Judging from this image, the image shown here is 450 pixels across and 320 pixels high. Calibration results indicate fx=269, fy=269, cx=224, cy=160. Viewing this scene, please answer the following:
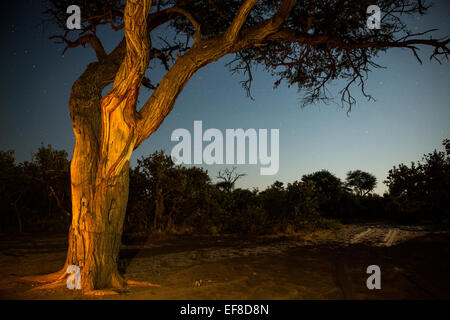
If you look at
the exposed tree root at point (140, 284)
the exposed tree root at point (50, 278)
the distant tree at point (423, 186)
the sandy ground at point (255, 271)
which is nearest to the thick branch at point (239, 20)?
the sandy ground at point (255, 271)

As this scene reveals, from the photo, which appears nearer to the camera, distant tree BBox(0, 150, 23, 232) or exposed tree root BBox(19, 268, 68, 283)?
exposed tree root BBox(19, 268, 68, 283)

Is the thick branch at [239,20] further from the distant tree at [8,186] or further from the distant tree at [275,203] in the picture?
the distant tree at [8,186]

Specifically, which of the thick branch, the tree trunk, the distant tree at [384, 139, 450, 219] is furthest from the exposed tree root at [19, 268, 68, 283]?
the distant tree at [384, 139, 450, 219]

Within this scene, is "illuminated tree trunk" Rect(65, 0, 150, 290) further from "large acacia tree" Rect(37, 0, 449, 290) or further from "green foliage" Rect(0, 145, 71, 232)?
"green foliage" Rect(0, 145, 71, 232)

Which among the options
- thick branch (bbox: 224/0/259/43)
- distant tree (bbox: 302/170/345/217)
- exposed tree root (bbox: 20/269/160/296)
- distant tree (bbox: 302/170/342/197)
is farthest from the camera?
distant tree (bbox: 302/170/342/197)

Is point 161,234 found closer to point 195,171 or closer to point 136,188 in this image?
point 136,188

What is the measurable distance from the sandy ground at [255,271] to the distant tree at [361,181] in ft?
120

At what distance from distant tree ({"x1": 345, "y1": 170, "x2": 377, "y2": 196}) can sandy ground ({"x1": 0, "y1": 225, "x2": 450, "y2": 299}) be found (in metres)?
36.7

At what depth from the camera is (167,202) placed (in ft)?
41.3

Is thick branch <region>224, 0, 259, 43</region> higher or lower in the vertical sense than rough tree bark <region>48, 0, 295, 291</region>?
higher

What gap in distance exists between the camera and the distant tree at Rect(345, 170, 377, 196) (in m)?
41.8

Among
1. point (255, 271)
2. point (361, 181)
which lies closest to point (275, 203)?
point (255, 271)

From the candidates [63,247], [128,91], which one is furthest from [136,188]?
[128,91]

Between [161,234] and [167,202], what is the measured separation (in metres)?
1.54
